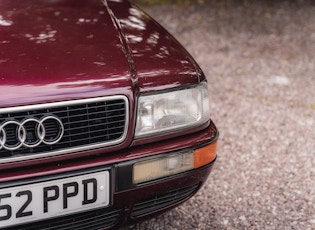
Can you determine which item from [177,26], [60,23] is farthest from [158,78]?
[177,26]

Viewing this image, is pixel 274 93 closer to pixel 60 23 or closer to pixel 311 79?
pixel 311 79

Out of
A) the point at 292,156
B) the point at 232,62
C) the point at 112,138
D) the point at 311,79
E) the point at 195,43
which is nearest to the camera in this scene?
the point at 112,138

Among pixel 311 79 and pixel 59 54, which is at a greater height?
pixel 59 54

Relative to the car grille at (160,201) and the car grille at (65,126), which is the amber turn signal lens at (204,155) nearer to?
the car grille at (160,201)

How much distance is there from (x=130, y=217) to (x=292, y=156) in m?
1.65

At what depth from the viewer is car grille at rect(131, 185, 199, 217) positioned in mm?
2242

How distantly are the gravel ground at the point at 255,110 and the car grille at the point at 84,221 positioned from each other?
23.7 inches

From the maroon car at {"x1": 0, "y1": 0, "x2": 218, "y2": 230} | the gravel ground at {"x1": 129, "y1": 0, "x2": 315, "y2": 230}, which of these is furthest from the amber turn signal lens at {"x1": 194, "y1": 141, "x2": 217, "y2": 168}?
the gravel ground at {"x1": 129, "y1": 0, "x2": 315, "y2": 230}

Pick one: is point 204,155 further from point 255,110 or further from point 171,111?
point 255,110

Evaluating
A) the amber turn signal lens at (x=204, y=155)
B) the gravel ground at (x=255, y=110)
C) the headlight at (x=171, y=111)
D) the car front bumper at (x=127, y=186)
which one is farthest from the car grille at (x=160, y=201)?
the gravel ground at (x=255, y=110)

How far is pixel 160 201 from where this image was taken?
229 centimetres

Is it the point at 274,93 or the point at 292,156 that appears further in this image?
the point at 274,93

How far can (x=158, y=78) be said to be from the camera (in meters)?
2.16

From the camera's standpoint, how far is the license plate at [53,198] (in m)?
1.91
